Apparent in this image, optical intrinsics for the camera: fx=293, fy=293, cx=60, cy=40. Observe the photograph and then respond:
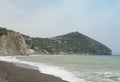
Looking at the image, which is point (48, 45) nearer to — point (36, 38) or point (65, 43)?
point (36, 38)

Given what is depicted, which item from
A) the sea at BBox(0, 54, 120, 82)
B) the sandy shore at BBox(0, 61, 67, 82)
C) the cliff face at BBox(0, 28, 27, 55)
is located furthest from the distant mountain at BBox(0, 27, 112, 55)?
the sandy shore at BBox(0, 61, 67, 82)

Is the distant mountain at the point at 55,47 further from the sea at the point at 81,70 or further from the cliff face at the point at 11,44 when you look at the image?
the sea at the point at 81,70

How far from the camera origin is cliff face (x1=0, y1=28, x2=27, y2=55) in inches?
3924

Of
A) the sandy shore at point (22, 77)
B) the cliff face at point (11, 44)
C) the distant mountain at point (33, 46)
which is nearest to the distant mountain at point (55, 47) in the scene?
the distant mountain at point (33, 46)

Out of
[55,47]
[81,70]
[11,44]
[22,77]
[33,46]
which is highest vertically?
[55,47]

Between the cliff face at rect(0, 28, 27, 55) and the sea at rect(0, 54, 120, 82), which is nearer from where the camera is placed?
the sea at rect(0, 54, 120, 82)

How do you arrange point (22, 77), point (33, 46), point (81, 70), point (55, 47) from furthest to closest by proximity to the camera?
point (55, 47), point (33, 46), point (81, 70), point (22, 77)

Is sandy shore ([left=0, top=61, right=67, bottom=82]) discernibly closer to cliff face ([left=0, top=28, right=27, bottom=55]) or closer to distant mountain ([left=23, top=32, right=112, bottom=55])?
cliff face ([left=0, top=28, right=27, bottom=55])

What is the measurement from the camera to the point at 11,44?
105562 millimetres

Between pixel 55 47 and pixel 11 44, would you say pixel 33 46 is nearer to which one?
pixel 55 47

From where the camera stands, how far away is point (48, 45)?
174 metres

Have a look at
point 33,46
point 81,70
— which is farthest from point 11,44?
point 81,70

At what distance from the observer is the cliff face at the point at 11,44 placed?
3924 inches

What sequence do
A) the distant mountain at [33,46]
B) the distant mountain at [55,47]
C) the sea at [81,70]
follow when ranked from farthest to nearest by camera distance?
1. the distant mountain at [55,47]
2. the distant mountain at [33,46]
3. the sea at [81,70]
